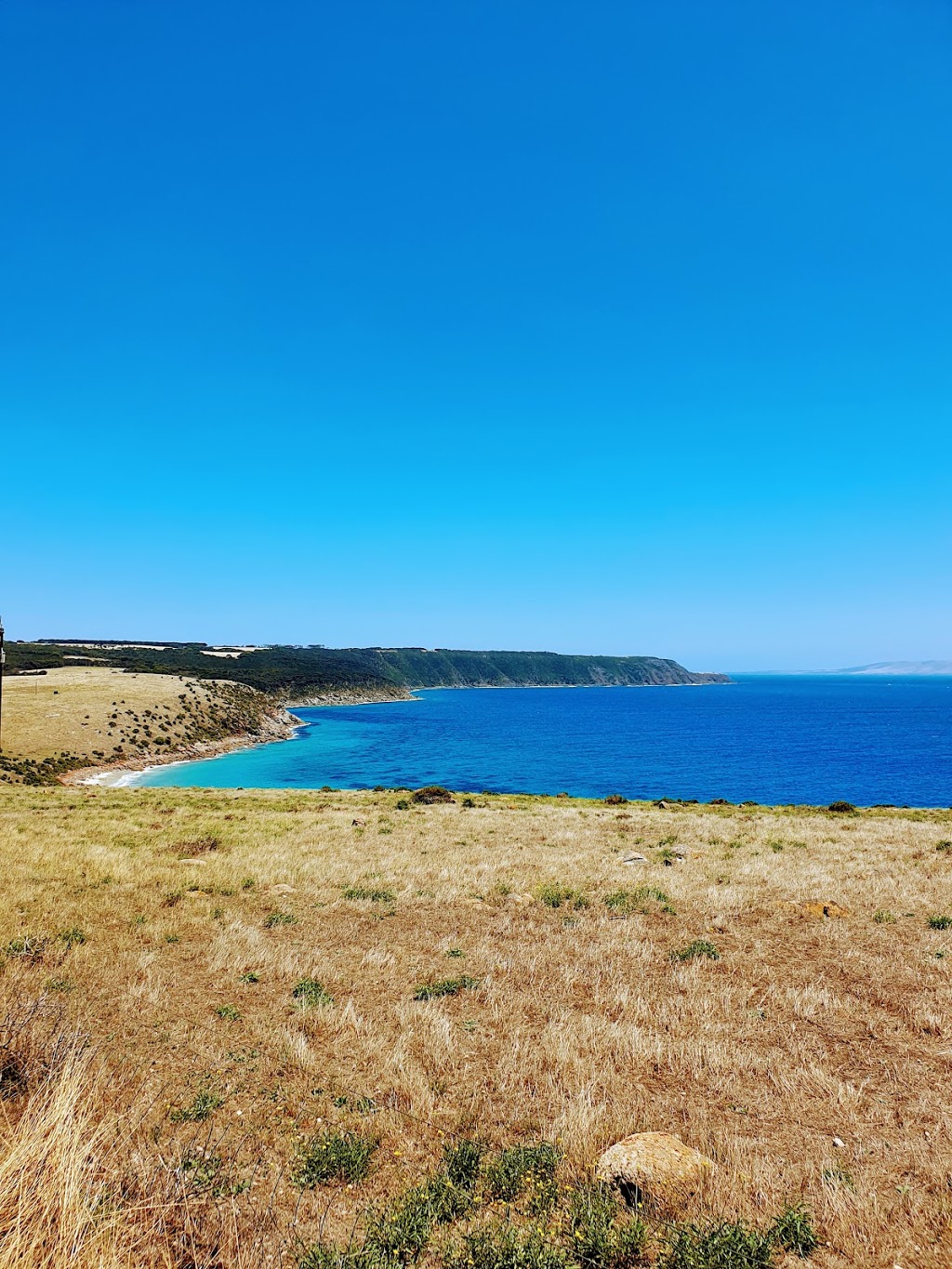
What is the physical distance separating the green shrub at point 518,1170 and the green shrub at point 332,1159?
141 centimetres

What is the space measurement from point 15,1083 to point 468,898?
483 inches

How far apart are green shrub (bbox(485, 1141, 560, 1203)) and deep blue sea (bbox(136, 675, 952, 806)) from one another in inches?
2406

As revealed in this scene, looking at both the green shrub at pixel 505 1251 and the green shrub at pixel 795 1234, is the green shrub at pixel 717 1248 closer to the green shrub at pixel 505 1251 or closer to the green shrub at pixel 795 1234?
the green shrub at pixel 795 1234

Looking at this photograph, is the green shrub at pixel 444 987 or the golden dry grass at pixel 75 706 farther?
the golden dry grass at pixel 75 706

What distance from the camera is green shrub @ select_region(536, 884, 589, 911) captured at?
57.0 ft

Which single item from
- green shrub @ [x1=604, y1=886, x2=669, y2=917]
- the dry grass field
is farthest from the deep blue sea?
the dry grass field

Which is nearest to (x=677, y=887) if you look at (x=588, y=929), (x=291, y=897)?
(x=588, y=929)

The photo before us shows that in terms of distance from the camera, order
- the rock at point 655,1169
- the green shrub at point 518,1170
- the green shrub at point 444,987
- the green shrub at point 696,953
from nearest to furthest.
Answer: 1. the rock at point 655,1169
2. the green shrub at point 518,1170
3. the green shrub at point 444,987
4. the green shrub at point 696,953

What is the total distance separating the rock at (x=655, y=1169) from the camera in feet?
20.0

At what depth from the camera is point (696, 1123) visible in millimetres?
7418

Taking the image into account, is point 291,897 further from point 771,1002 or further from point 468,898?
point 771,1002

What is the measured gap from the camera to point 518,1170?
645 centimetres

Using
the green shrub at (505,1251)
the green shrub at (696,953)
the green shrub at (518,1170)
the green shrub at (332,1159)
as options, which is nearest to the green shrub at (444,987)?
the green shrub at (332,1159)

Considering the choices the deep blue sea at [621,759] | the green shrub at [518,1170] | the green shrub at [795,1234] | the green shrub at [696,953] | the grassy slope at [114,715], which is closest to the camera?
the green shrub at [795,1234]
